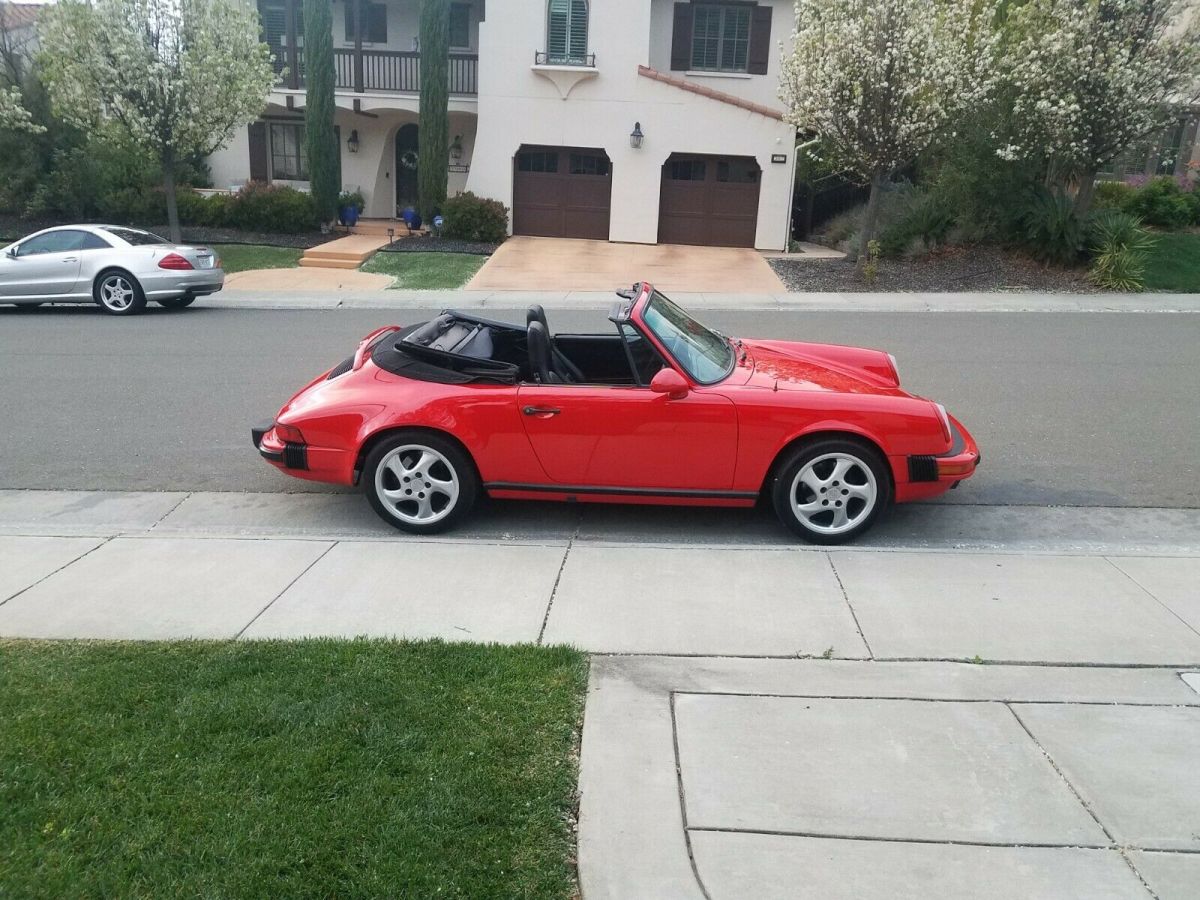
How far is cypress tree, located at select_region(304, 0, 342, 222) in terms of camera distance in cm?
2388

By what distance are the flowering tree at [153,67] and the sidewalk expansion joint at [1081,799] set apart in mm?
19803

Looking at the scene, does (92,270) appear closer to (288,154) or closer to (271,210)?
(271,210)

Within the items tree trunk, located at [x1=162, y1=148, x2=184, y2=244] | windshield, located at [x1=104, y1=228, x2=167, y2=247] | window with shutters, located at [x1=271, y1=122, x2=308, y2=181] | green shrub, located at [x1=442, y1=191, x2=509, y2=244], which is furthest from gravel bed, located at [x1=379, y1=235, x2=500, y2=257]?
windshield, located at [x1=104, y1=228, x2=167, y2=247]

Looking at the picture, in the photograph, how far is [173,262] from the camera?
15406 millimetres

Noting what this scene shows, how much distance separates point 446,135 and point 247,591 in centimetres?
2134

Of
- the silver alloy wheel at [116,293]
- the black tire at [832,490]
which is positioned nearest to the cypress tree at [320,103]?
the silver alloy wheel at [116,293]

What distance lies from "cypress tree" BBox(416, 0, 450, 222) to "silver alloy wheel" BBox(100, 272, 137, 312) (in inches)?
402

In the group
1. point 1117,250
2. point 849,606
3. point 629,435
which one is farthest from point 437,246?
point 849,606

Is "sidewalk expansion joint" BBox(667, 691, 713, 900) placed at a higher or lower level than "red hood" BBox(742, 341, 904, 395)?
lower

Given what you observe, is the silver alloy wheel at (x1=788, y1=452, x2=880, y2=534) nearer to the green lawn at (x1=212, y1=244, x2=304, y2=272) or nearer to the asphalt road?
the asphalt road

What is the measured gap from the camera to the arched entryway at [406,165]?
92.0 ft

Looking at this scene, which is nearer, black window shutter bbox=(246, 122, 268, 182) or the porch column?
the porch column

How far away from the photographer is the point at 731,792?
3.44m

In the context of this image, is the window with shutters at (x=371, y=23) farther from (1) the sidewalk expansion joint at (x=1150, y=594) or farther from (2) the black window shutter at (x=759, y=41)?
(1) the sidewalk expansion joint at (x=1150, y=594)
